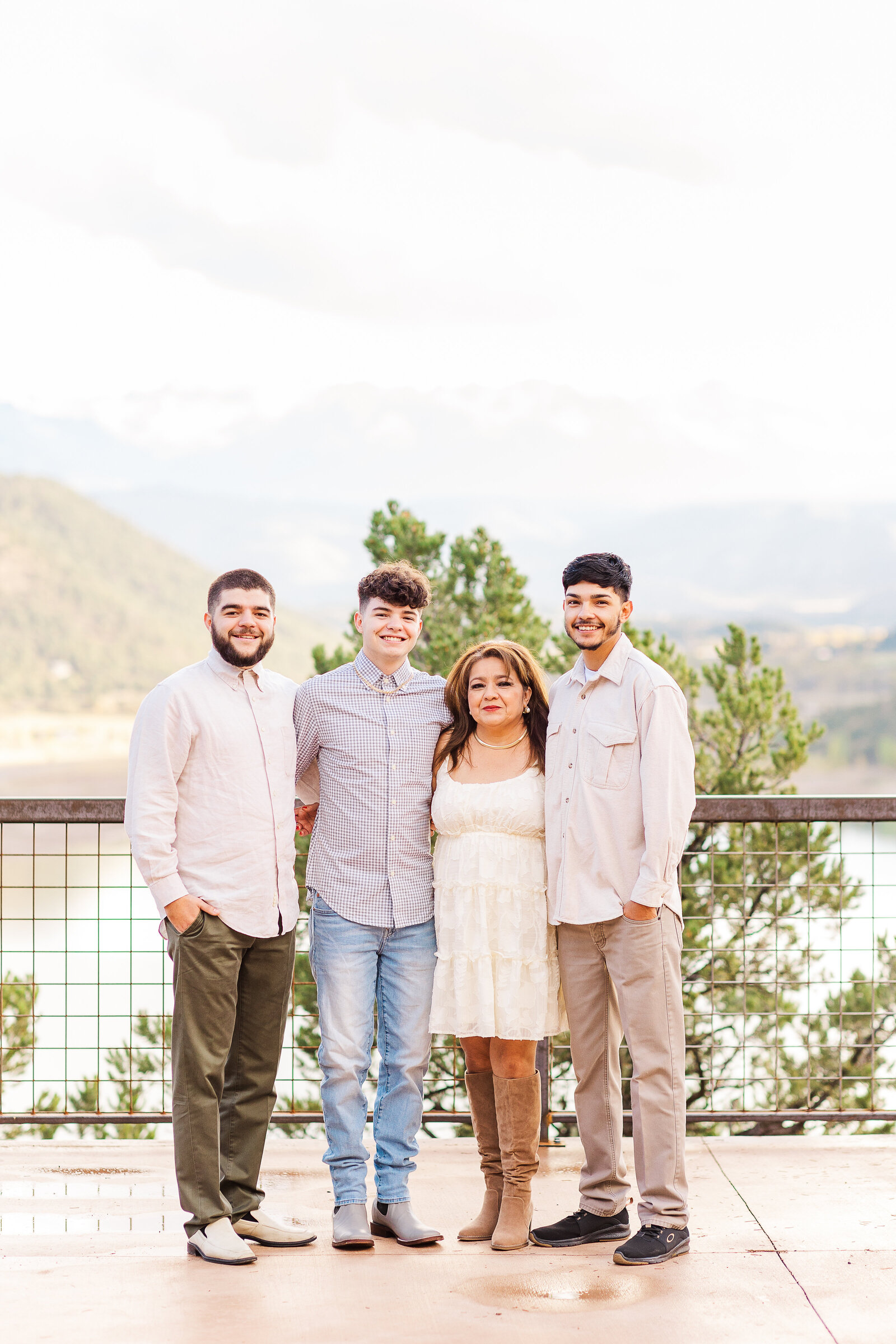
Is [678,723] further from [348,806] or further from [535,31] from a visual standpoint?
[535,31]

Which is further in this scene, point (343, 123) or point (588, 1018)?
point (343, 123)

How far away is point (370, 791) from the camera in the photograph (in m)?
3.01

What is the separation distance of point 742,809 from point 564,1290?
1.57 m

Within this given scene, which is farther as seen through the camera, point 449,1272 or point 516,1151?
point 516,1151

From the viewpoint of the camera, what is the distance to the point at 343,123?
348ft

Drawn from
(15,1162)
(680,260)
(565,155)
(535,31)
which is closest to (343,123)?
(565,155)

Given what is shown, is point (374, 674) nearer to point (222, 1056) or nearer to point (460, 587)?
point (222, 1056)

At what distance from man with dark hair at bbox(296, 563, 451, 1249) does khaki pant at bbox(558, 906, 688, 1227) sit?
1.28 ft

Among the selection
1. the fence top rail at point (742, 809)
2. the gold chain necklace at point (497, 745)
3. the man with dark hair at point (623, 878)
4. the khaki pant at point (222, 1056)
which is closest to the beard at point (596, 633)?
the man with dark hair at point (623, 878)

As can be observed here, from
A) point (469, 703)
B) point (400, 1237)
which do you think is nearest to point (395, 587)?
point (469, 703)

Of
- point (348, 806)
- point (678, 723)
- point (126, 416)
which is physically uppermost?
point (126, 416)

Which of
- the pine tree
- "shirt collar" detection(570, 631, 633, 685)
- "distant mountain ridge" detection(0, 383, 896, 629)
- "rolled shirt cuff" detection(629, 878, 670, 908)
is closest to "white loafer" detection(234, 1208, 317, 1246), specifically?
"rolled shirt cuff" detection(629, 878, 670, 908)

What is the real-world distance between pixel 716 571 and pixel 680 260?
2938 centimetres

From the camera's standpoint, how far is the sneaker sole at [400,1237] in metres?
2.95
